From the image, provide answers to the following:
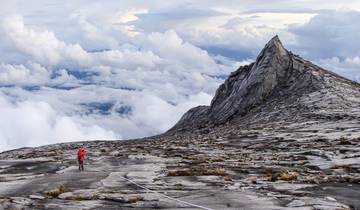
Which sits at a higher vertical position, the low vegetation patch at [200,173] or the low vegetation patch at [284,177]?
the low vegetation patch at [200,173]

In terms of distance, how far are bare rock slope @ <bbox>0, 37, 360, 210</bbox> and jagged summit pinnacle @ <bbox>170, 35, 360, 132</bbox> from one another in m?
1.12

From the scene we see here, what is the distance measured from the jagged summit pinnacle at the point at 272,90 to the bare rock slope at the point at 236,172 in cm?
112

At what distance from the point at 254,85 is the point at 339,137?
6585 centimetres

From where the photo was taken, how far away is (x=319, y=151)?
5631 centimetres

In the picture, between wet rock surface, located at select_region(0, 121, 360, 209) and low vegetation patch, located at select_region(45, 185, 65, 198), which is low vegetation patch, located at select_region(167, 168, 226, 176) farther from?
low vegetation patch, located at select_region(45, 185, 65, 198)

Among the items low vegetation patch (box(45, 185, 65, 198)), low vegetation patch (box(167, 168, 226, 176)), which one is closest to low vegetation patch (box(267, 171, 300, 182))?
low vegetation patch (box(167, 168, 226, 176))

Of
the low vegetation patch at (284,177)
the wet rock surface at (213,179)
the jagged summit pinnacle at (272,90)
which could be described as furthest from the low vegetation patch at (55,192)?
the jagged summit pinnacle at (272,90)

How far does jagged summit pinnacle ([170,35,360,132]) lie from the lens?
115m

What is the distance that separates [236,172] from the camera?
44.1 metres

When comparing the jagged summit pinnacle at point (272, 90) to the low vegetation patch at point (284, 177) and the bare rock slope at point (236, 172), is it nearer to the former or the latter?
the bare rock slope at point (236, 172)

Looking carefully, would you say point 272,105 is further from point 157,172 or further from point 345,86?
point 157,172

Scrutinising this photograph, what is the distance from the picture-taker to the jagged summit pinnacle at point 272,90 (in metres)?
115

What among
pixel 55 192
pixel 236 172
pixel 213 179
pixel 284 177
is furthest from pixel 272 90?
pixel 55 192

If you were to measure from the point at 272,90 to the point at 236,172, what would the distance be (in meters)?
91.5
